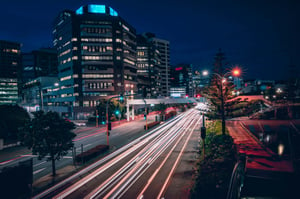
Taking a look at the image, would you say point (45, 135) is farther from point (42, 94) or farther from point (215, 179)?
point (42, 94)

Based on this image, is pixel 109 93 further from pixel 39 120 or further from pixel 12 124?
pixel 39 120

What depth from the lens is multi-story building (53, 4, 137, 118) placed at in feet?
250

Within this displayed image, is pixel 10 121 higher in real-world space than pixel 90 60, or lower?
lower

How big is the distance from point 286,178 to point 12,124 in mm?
39742

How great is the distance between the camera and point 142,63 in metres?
123

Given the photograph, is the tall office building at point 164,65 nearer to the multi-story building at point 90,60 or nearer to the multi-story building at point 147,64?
the multi-story building at point 147,64

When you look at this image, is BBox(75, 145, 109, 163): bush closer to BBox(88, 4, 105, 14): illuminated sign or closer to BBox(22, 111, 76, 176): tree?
BBox(22, 111, 76, 176): tree

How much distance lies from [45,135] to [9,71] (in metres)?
192

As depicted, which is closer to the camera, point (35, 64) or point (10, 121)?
point (10, 121)

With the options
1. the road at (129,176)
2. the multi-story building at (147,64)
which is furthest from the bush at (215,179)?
the multi-story building at (147,64)

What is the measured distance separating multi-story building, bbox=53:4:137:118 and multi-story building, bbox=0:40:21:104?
99439 millimetres

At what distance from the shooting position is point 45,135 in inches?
588

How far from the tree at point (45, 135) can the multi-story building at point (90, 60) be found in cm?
6017

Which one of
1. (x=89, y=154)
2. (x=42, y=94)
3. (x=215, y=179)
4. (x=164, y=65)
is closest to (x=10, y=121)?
(x=89, y=154)
